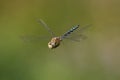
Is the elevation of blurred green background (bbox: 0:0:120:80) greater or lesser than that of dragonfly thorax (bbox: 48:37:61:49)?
greater

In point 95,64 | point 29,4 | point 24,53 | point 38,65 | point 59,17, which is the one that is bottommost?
point 95,64

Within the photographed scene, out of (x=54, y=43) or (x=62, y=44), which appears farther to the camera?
(x=62, y=44)

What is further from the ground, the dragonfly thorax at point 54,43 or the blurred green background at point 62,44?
the blurred green background at point 62,44

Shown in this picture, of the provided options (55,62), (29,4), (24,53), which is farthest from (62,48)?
(29,4)

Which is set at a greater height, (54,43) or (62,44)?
(62,44)

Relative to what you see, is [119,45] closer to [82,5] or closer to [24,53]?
[82,5]

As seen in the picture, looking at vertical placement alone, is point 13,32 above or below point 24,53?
above

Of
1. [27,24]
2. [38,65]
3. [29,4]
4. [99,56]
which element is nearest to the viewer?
[38,65]

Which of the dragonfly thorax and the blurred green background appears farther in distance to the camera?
the blurred green background
